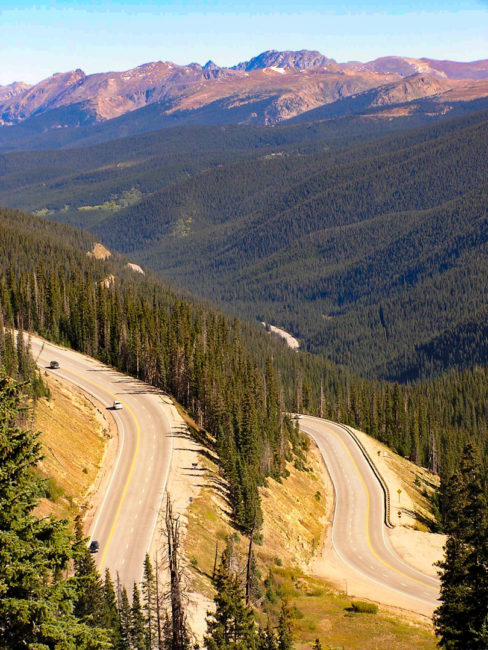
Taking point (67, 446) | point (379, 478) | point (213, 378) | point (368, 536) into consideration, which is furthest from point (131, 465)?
point (379, 478)

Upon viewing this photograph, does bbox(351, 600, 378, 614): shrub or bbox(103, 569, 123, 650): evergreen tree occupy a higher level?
bbox(103, 569, 123, 650): evergreen tree

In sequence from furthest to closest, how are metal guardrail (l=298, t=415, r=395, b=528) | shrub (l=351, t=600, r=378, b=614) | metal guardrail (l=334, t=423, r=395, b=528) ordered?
metal guardrail (l=298, t=415, r=395, b=528) < metal guardrail (l=334, t=423, r=395, b=528) < shrub (l=351, t=600, r=378, b=614)

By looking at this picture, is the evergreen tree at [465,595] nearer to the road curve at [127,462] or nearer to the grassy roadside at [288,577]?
the grassy roadside at [288,577]

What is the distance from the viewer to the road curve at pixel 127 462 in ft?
207

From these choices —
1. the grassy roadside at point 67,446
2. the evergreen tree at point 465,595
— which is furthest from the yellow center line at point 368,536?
the grassy roadside at point 67,446

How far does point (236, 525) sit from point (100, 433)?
22780 mm

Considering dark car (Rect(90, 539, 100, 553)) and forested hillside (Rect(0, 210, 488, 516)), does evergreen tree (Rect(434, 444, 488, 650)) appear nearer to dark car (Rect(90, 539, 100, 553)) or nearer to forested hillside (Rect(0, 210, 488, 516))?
dark car (Rect(90, 539, 100, 553))

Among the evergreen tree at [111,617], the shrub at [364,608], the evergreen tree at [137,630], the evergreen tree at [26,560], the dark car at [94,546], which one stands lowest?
the shrub at [364,608]

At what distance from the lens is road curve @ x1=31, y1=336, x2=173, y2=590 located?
63.2 meters

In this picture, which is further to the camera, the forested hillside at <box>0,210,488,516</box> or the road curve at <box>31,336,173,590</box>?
the forested hillside at <box>0,210,488,516</box>

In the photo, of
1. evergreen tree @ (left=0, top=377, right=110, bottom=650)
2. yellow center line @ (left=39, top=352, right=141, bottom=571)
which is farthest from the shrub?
evergreen tree @ (left=0, top=377, right=110, bottom=650)

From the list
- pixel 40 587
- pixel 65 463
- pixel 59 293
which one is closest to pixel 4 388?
pixel 40 587

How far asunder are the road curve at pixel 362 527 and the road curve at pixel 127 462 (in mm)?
27564

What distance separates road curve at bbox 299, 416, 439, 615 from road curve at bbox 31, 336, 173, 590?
2756cm
